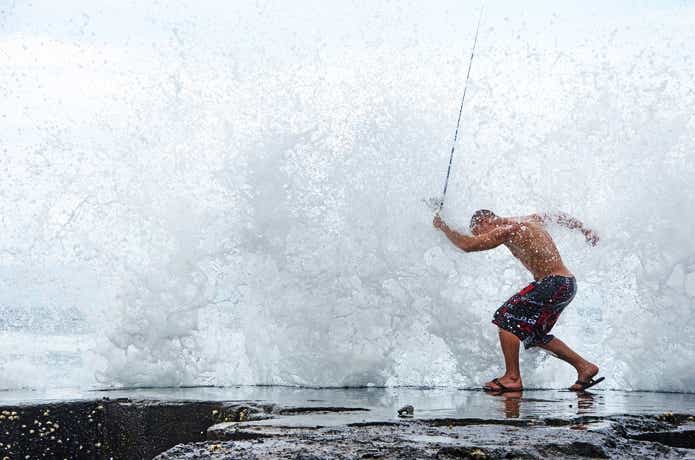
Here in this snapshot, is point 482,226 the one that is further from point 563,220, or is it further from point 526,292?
point 563,220

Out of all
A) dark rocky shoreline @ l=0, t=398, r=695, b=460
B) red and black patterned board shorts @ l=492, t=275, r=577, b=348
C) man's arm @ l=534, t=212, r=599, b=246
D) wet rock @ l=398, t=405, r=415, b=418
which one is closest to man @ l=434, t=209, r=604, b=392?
red and black patterned board shorts @ l=492, t=275, r=577, b=348

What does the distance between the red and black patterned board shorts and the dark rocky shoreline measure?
2149mm

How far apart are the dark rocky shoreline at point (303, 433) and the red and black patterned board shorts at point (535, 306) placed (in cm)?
215

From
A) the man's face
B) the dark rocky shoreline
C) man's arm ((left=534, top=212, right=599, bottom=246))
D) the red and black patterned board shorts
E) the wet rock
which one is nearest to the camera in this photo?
the dark rocky shoreline

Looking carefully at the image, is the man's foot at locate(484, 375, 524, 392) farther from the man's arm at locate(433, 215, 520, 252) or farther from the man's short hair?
the man's short hair

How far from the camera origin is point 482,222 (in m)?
7.01

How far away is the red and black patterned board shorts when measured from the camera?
22.4 feet

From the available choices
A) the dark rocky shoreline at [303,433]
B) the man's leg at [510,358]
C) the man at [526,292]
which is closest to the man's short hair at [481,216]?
the man at [526,292]

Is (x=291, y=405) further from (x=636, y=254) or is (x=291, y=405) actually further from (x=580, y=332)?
(x=580, y=332)

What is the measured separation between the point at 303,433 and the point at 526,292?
3.76 meters

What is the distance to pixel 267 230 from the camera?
28.8ft

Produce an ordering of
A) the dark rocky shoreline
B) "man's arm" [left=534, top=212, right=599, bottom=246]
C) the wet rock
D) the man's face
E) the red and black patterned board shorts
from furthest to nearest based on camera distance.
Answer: "man's arm" [left=534, top=212, right=599, bottom=246] < the man's face < the red and black patterned board shorts < the wet rock < the dark rocky shoreline

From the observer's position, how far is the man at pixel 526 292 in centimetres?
684

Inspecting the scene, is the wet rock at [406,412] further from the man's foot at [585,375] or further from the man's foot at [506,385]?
the man's foot at [585,375]
